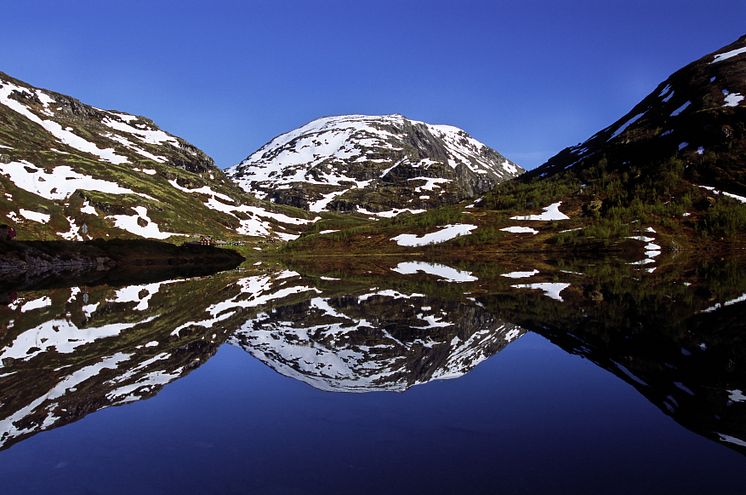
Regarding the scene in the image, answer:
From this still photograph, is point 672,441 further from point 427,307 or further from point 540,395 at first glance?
point 427,307

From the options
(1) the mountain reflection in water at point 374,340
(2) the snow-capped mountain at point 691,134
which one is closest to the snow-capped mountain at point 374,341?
(1) the mountain reflection in water at point 374,340

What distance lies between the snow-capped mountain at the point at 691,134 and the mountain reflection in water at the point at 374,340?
79040 mm

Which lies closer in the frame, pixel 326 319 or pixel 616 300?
pixel 326 319

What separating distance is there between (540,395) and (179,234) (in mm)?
145769

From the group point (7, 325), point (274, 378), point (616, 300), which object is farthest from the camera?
point (616, 300)

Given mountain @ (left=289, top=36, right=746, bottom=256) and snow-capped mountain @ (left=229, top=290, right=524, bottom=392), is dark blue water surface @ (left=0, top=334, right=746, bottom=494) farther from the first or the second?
mountain @ (left=289, top=36, right=746, bottom=256)

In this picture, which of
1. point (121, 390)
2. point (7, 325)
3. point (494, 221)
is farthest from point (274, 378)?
point (494, 221)

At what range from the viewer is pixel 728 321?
19250mm

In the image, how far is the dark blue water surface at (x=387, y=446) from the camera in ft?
25.0

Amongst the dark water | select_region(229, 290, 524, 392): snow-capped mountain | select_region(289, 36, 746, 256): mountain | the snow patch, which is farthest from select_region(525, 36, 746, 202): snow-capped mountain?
select_region(229, 290, 524, 392): snow-capped mountain

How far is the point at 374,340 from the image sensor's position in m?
19.8

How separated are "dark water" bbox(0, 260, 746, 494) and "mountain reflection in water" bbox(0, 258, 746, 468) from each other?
98mm

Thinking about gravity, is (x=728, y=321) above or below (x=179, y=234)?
below

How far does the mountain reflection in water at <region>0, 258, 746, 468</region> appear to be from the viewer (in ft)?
39.0
